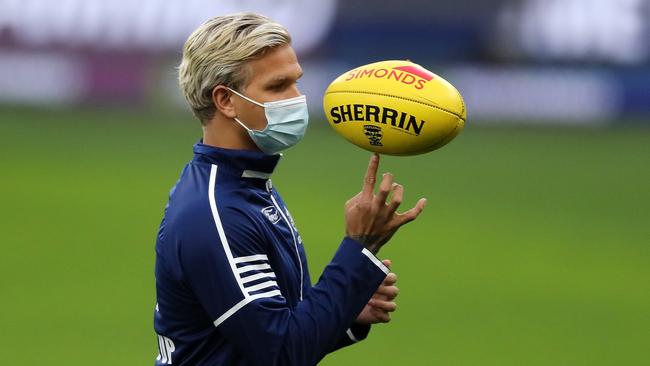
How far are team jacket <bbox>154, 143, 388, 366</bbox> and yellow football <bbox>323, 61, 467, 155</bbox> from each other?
1.45 ft

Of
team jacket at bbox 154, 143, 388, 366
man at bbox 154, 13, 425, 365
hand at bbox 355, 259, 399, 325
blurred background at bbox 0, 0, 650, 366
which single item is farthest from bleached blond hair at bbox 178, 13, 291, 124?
blurred background at bbox 0, 0, 650, 366

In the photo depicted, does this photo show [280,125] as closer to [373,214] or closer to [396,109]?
[396,109]

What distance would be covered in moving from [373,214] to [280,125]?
0.55 metres

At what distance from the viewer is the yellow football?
442cm

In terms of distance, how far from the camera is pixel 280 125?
436 cm

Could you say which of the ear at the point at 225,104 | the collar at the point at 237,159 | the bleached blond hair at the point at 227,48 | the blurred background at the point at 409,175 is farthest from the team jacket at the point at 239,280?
the blurred background at the point at 409,175

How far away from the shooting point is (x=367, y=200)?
4066mm

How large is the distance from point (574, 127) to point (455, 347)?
1221cm

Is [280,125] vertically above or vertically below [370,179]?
above

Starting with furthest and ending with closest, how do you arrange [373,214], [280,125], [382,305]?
1. [382,305]
2. [280,125]
3. [373,214]

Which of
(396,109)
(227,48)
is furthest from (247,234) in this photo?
(396,109)

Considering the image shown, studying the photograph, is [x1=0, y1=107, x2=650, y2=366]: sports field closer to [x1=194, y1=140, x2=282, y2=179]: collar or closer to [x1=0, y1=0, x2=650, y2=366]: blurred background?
[x1=0, y1=0, x2=650, y2=366]: blurred background

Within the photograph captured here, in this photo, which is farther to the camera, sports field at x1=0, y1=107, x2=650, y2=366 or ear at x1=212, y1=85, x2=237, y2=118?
sports field at x1=0, y1=107, x2=650, y2=366

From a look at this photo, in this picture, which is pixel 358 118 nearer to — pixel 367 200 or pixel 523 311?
pixel 367 200
